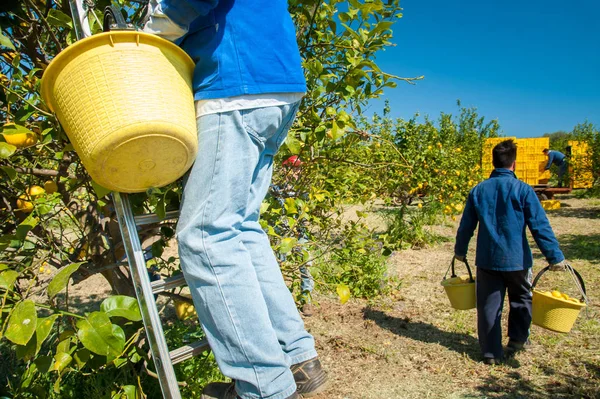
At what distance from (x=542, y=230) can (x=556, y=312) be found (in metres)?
0.48

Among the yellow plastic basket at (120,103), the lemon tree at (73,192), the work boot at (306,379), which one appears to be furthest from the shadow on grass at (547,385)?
the yellow plastic basket at (120,103)

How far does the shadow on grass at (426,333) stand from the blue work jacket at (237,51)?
94.0 inches

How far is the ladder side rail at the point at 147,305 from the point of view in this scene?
1247 mm

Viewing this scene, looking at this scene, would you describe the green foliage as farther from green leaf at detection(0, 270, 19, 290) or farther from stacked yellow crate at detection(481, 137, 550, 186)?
green leaf at detection(0, 270, 19, 290)

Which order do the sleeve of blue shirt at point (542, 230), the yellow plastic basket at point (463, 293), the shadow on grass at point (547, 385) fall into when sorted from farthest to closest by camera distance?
the yellow plastic basket at point (463, 293), the sleeve of blue shirt at point (542, 230), the shadow on grass at point (547, 385)

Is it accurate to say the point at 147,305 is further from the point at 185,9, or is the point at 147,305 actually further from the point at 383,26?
the point at 383,26

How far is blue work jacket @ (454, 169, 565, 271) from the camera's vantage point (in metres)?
2.72

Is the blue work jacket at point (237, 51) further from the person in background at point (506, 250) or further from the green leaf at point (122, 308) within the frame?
the person in background at point (506, 250)

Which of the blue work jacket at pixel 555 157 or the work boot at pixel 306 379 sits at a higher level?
the blue work jacket at pixel 555 157

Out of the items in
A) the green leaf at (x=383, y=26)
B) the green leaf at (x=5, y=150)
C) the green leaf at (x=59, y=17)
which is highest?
the green leaf at (x=383, y=26)

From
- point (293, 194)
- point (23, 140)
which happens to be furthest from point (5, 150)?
point (293, 194)

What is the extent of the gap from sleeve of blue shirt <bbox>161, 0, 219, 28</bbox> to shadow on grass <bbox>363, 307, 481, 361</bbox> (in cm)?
261

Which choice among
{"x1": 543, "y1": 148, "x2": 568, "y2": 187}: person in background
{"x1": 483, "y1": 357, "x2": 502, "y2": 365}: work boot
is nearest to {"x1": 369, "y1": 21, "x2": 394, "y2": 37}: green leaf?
{"x1": 483, "y1": 357, "x2": 502, "y2": 365}: work boot

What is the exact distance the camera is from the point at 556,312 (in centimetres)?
263
